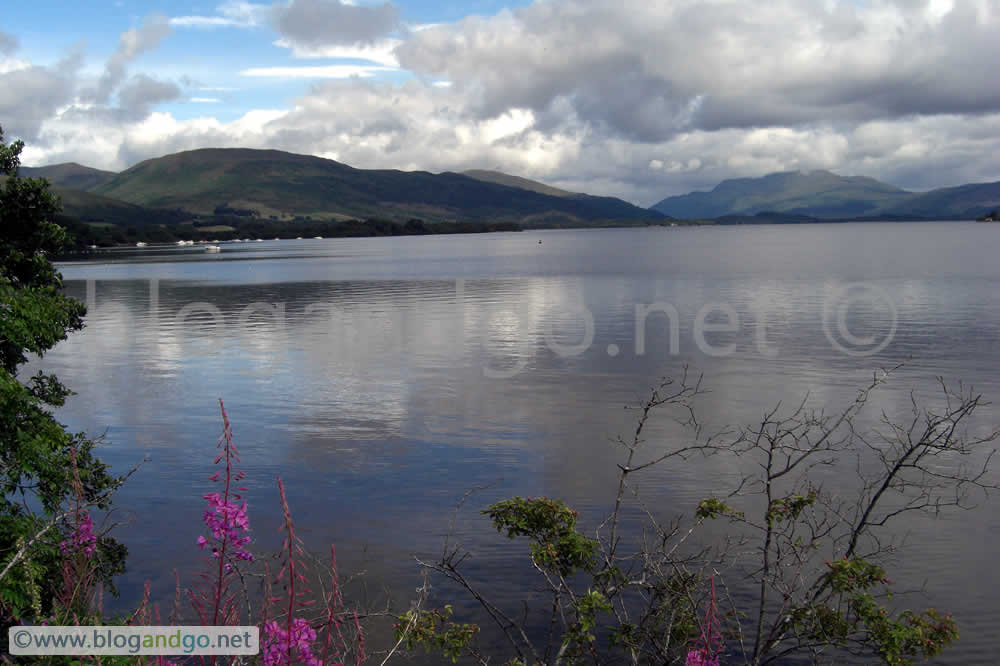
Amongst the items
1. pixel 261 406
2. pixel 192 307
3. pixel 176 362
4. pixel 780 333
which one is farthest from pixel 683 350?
pixel 192 307

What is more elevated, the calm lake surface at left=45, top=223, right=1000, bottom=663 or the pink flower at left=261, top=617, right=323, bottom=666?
the pink flower at left=261, top=617, right=323, bottom=666

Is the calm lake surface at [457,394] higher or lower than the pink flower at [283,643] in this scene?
lower

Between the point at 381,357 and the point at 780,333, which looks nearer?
the point at 381,357

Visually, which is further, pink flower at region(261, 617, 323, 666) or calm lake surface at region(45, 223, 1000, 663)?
calm lake surface at region(45, 223, 1000, 663)

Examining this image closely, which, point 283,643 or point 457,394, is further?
point 457,394

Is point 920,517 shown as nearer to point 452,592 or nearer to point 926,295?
point 452,592

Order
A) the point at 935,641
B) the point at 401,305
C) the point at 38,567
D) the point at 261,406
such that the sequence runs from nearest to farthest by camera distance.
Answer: the point at 935,641 → the point at 38,567 → the point at 261,406 → the point at 401,305

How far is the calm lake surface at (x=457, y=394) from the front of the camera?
17.4 m

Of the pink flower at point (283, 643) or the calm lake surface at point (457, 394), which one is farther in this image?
the calm lake surface at point (457, 394)

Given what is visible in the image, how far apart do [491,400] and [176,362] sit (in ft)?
59.4

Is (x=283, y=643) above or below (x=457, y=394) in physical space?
above

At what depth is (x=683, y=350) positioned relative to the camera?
133ft

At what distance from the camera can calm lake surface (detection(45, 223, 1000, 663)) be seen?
57.2 ft

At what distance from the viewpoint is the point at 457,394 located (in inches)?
1222
